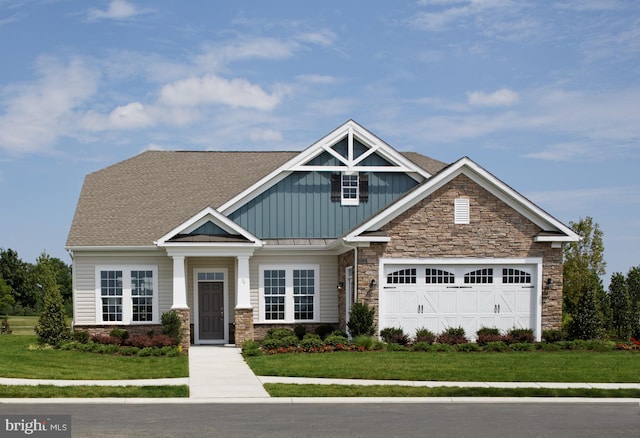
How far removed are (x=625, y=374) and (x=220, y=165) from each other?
780 inches

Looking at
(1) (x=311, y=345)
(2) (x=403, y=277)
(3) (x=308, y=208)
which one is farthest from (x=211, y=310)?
(2) (x=403, y=277)

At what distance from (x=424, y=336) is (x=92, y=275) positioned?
39.5 feet

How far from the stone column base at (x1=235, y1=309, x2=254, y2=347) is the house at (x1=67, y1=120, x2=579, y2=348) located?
45 millimetres

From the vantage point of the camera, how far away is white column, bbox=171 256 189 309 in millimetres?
26359

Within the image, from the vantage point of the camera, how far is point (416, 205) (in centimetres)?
2562

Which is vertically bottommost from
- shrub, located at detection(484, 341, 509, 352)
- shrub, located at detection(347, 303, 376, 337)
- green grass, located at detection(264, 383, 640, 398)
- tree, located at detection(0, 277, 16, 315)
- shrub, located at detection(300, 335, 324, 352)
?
tree, located at detection(0, 277, 16, 315)

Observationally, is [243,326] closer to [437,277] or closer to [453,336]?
[437,277]

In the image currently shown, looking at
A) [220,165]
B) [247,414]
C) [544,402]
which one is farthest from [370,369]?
[220,165]

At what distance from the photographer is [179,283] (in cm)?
2639

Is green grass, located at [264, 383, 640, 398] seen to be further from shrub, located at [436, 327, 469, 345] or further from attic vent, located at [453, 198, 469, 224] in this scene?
attic vent, located at [453, 198, 469, 224]

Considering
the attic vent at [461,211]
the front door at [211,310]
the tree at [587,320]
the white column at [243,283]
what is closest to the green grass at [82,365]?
the white column at [243,283]

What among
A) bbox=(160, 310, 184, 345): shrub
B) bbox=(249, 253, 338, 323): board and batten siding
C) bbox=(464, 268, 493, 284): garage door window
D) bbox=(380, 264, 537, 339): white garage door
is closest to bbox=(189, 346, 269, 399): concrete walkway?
bbox=(160, 310, 184, 345): shrub

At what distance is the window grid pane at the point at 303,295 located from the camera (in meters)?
28.4

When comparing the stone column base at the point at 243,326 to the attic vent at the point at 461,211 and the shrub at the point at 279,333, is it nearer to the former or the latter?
the shrub at the point at 279,333
